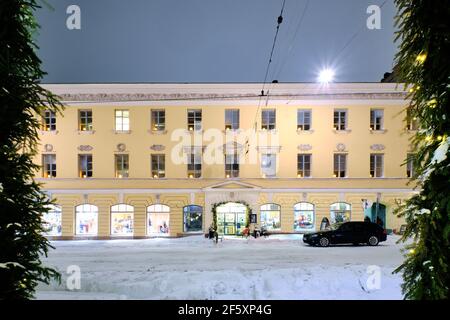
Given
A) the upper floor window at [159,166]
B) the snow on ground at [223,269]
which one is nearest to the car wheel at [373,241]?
the snow on ground at [223,269]

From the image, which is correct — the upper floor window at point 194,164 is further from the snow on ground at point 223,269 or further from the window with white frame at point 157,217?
the snow on ground at point 223,269

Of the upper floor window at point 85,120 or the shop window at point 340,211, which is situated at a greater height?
the upper floor window at point 85,120

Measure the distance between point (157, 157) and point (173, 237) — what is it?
642 cm

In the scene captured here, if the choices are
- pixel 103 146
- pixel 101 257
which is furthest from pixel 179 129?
pixel 101 257

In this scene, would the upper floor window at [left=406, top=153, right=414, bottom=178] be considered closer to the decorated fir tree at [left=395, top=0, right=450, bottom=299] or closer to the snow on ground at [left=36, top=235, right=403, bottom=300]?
the decorated fir tree at [left=395, top=0, right=450, bottom=299]

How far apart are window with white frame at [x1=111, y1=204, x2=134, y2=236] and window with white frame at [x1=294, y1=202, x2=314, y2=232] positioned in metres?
13.0

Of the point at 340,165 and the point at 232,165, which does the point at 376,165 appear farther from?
the point at 232,165

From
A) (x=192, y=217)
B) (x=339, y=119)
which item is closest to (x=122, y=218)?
(x=192, y=217)

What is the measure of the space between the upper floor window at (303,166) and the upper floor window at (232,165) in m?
5.00

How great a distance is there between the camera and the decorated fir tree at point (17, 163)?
4.30 m

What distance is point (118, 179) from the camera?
A: 2228 cm

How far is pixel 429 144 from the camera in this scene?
3912 millimetres

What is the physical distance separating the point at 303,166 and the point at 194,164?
8760 millimetres

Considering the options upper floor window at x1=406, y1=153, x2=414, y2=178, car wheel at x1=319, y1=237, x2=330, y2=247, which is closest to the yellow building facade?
upper floor window at x1=406, y1=153, x2=414, y2=178
